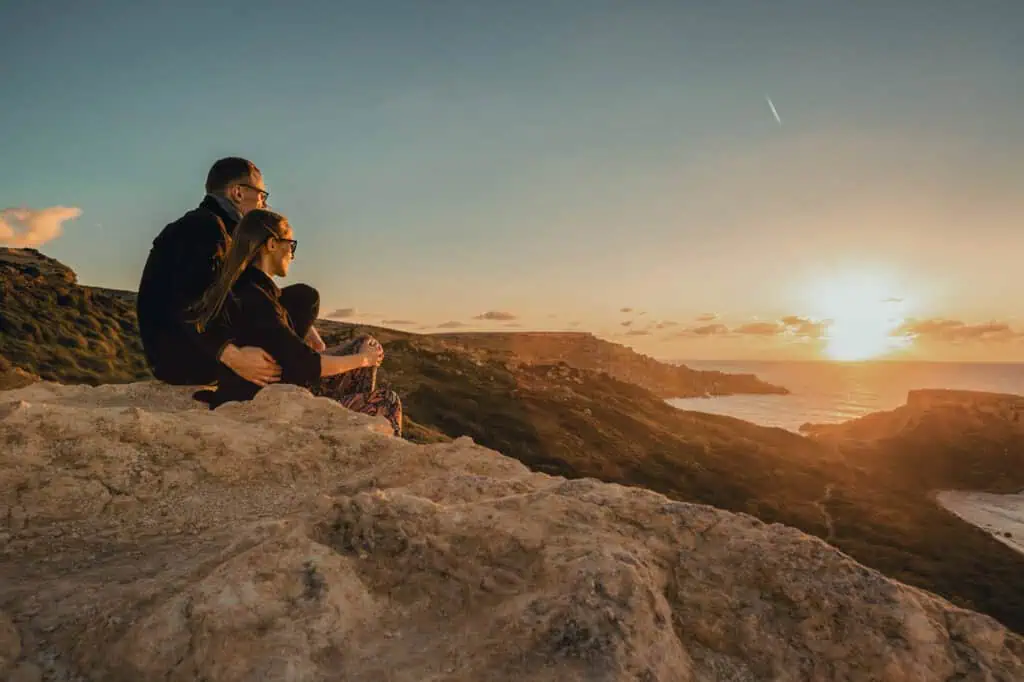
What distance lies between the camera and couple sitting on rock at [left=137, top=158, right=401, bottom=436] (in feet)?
21.8

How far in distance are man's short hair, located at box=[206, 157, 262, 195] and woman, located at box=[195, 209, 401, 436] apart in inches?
34.5

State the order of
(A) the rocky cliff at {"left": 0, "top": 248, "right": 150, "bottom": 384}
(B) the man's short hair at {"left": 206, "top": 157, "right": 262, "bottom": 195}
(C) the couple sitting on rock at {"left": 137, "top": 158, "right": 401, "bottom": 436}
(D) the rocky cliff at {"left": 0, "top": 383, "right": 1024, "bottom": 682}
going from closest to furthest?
(D) the rocky cliff at {"left": 0, "top": 383, "right": 1024, "bottom": 682} → (C) the couple sitting on rock at {"left": 137, "top": 158, "right": 401, "bottom": 436} → (B) the man's short hair at {"left": 206, "top": 157, "right": 262, "bottom": 195} → (A) the rocky cliff at {"left": 0, "top": 248, "right": 150, "bottom": 384}

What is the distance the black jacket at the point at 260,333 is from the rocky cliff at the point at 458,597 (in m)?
2.43

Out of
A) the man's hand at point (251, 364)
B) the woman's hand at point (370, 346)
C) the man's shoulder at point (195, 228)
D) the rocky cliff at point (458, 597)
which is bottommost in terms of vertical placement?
the rocky cliff at point (458, 597)

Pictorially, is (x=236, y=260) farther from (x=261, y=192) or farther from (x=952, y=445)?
(x=952, y=445)

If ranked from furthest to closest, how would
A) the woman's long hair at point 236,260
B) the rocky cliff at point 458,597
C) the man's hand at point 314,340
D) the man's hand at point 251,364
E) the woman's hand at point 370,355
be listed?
1. the man's hand at point 314,340
2. the woman's hand at point 370,355
3. the man's hand at point 251,364
4. the woman's long hair at point 236,260
5. the rocky cliff at point 458,597

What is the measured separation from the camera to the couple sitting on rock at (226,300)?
6.64 metres

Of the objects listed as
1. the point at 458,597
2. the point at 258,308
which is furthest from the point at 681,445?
the point at 458,597

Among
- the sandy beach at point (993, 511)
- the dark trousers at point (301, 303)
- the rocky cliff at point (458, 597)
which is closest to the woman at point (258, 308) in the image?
the dark trousers at point (301, 303)

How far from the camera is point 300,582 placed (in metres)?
2.89

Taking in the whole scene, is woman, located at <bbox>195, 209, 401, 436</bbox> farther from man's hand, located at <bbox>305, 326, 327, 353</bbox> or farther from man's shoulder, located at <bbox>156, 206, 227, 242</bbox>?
man's hand, located at <bbox>305, 326, 327, 353</bbox>

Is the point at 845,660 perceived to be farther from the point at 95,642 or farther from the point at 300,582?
the point at 95,642

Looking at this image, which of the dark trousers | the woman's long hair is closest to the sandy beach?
the dark trousers

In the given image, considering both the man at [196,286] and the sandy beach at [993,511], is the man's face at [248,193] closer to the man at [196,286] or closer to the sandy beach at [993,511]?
the man at [196,286]
